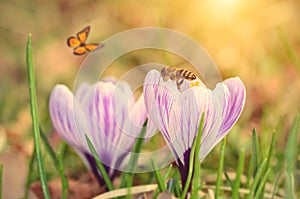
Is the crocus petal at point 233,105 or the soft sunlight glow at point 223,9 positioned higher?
the soft sunlight glow at point 223,9

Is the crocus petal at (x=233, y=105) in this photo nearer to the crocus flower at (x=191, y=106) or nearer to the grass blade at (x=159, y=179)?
the crocus flower at (x=191, y=106)

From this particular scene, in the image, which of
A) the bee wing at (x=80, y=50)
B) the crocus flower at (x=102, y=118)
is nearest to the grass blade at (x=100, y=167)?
the crocus flower at (x=102, y=118)

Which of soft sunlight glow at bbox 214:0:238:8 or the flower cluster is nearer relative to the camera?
the flower cluster

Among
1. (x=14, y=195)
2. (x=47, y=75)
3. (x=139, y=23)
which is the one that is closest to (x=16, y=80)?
(x=47, y=75)

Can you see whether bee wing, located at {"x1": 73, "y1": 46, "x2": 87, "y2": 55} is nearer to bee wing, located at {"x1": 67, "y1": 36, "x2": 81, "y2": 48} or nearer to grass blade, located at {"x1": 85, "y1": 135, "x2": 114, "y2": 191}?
bee wing, located at {"x1": 67, "y1": 36, "x2": 81, "y2": 48}

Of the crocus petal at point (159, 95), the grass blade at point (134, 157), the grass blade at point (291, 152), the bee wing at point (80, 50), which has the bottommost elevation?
the grass blade at point (291, 152)

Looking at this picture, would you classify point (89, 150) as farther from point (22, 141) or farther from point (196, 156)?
point (22, 141)

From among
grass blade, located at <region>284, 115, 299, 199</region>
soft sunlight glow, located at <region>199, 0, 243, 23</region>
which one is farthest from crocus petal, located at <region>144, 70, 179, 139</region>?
soft sunlight glow, located at <region>199, 0, 243, 23</region>
